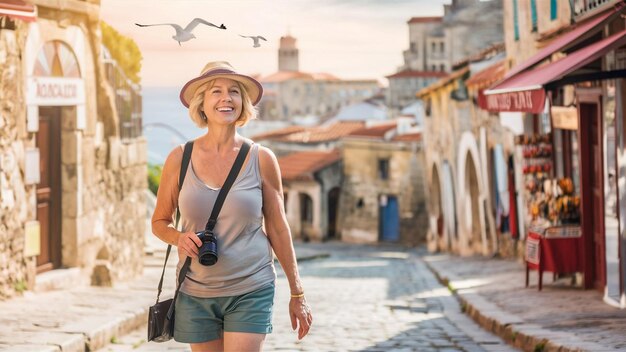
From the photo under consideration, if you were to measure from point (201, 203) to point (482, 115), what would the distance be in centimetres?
1862

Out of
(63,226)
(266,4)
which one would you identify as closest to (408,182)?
(63,226)

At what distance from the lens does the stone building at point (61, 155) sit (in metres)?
10.7

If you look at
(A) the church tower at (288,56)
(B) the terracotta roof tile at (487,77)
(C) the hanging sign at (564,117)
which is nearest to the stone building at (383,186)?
(B) the terracotta roof tile at (487,77)

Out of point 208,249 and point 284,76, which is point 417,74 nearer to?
point 284,76

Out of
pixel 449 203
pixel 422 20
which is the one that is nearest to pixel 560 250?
pixel 449 203

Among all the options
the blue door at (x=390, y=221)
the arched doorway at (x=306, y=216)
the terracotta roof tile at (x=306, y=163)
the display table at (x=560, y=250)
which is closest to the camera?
the display table at (x=560, y=250)

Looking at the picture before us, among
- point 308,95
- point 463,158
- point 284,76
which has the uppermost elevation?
point 284,76

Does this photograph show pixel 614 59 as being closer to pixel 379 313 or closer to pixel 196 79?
pixel 379 313

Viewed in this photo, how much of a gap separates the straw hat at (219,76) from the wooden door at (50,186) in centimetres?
769

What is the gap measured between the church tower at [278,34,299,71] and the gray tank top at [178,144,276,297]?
121456mm

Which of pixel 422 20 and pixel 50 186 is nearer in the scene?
→ pixel 50 186

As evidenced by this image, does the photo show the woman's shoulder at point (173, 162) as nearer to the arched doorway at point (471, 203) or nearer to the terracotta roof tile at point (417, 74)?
the arched doorway at point (471, 203)

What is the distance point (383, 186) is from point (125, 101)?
3542 centimetres

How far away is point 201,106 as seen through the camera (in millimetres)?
4742
